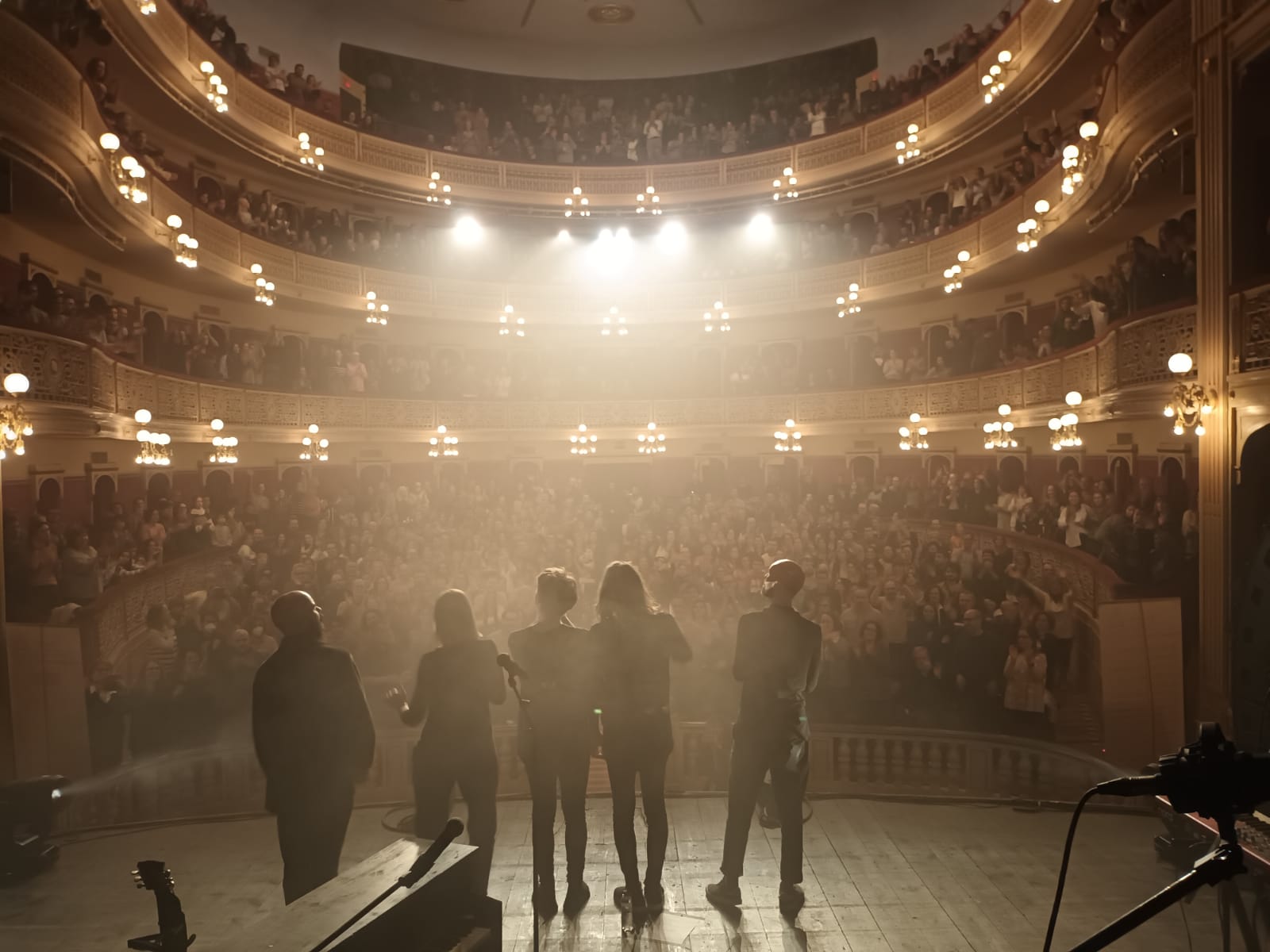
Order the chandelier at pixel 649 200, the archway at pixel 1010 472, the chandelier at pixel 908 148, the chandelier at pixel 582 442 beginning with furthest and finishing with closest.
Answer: the chandelier at pixel 649 200 < the chandelier at pixel 582 442 < the chandelier at pixel 908 148 < the archway at pixel 1010 472

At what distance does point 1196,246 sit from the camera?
861 cm

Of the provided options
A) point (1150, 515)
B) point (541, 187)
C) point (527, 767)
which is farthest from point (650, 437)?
point (527, 767)

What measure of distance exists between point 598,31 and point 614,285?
811 centimetres

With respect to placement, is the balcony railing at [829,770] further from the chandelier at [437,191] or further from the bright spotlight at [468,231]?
the bright spotlight at [468,231]

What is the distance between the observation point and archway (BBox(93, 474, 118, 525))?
1545 centimetres

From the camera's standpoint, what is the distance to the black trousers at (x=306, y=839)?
4727mm

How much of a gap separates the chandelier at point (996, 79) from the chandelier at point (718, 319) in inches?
395

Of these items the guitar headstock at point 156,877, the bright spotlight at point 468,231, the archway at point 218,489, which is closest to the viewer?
the guitar headstock at point 156,877

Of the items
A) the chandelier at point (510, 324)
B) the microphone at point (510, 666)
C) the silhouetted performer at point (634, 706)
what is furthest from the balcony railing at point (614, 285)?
the microphone at point (510, 666)

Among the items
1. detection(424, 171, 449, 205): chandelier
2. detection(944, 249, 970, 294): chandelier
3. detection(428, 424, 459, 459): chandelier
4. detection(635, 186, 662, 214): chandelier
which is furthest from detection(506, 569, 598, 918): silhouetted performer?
detection(635, 186, 662, 214): chandelier

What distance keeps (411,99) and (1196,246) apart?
24341 millimetres

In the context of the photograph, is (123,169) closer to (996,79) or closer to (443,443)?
(996,79)

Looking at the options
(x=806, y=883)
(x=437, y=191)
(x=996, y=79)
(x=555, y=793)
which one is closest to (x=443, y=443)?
(x=437, y=191)

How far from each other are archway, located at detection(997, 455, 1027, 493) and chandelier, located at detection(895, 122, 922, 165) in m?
7.33
